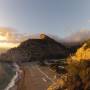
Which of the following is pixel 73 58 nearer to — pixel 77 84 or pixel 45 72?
pixel 77 84

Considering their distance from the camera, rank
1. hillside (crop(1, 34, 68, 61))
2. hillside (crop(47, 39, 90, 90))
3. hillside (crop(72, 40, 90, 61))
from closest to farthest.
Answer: hillside (crop(47, 39, 90, 90)), hillside (crop(72, 40, 90, 61)), hillside (crop(1, 34, 68, 61))

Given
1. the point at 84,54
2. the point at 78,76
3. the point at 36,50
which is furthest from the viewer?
the point at 36,50

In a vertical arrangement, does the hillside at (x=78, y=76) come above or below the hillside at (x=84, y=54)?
below

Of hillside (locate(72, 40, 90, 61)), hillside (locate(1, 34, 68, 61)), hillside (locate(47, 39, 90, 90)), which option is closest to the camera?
hillside (locate(47, 39, 90, 90))

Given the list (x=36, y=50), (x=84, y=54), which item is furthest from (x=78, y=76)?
(x=36, y=50)

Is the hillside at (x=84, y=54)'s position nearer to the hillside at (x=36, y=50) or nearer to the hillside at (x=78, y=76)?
the hillside at (x=78, y=76)

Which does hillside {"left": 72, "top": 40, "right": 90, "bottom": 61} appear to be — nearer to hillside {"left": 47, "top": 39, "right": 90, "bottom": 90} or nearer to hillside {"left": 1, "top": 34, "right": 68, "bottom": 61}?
hillside {"left": 47, "top": 39, "right": 90, "bottom": 90}

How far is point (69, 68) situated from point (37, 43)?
67.9 m

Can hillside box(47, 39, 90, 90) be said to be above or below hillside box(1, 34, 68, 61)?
below

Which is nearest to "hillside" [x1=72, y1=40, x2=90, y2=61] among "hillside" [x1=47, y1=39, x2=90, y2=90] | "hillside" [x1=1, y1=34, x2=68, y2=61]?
"hillside" [x1=47, y1=39, x2=90, y2=90]

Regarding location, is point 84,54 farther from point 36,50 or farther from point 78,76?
point 36,50

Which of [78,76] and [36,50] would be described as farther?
[36,50]

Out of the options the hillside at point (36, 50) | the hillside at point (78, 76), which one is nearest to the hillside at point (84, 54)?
the hillside at point (78, 76)

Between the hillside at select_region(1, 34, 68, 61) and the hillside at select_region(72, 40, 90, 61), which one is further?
the hillside at select_region(1, 34, 68, 61)
